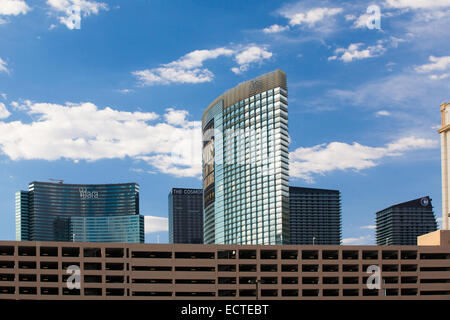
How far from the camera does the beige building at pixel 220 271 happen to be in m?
138

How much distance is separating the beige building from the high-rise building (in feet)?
51.9

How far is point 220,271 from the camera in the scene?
473ft

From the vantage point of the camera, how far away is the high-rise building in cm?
16912

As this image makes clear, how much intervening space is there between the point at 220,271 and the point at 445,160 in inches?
3317

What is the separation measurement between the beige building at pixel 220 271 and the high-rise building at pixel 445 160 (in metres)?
15.8

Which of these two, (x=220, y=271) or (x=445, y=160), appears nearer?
(x=220, y=271)

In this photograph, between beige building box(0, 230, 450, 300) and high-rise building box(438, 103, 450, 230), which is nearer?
beige building box(0, 230, 450, 300)

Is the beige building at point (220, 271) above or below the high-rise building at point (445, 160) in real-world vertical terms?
below

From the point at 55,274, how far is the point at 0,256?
48.9 ft

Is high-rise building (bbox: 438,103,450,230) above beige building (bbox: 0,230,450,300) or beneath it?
above

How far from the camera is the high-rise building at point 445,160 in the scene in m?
169

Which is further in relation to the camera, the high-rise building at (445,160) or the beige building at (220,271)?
the high-rise building at (445,160)
